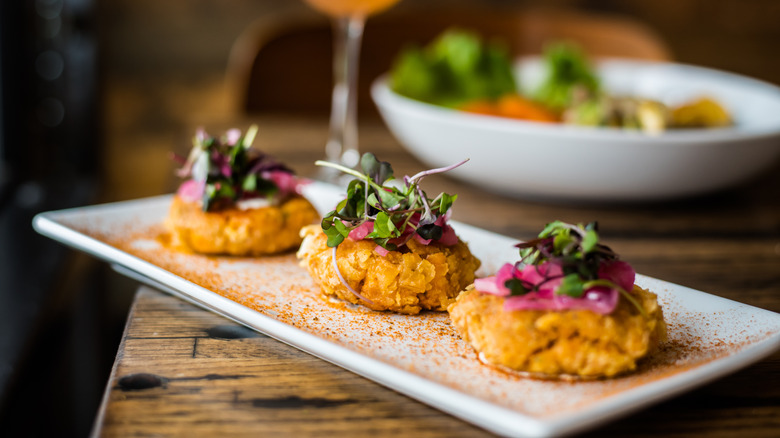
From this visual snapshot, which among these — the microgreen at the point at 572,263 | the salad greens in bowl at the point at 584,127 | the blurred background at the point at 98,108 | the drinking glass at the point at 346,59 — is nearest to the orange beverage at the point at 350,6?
the drinking glass at the point at 346,59

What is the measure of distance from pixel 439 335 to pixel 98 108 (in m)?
3.42

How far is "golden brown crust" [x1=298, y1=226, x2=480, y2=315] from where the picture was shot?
1135 millimetres

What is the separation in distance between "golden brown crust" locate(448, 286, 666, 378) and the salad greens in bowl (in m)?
0.93

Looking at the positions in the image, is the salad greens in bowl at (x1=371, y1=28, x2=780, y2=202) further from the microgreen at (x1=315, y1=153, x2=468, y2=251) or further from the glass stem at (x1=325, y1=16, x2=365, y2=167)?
the microgreen at (x1=315, y1=153, x2=468, y2=251)

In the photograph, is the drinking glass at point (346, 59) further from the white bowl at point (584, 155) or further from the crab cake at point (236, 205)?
the crab cake at point (236, 205)

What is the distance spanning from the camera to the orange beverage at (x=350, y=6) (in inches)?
81.6

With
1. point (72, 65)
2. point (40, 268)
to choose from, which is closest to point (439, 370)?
point (40, 268)

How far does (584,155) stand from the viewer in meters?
1.81

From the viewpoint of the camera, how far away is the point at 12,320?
5.45ft

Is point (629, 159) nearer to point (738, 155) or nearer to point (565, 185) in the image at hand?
point (565, 185)

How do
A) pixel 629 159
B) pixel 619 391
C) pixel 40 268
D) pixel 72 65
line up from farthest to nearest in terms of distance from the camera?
pixel 72 65, pixel 40 268, pixel 629 159, pixel 619 391

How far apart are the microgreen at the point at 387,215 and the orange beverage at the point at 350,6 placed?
1.02m

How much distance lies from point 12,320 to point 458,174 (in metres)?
1.20

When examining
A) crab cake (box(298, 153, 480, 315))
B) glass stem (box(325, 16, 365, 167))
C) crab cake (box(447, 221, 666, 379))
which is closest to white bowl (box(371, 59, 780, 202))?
glass stem (box(325, 16, 365, 167))
